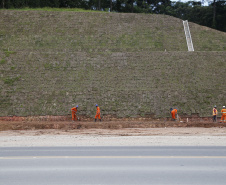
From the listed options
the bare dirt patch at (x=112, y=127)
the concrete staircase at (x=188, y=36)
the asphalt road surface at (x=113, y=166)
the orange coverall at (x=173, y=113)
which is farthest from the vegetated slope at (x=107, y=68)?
the asphalt road surface at (x=113, y=166)

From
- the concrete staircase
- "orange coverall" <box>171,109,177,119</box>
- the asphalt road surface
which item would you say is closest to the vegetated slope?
the concrete staircase

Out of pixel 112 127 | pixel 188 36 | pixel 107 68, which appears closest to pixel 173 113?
pixel 112 127

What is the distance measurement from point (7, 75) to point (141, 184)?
72.3ft

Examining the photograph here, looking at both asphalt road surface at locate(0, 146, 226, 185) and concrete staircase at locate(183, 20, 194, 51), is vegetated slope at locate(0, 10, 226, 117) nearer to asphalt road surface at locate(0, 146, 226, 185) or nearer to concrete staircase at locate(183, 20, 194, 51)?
concrete staircase at locate(183, 20, 194, 51)

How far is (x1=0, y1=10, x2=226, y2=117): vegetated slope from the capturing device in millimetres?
23812

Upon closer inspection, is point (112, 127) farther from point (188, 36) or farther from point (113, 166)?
point (188, 36)

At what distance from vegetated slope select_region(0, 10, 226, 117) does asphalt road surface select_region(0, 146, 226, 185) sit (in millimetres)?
12565

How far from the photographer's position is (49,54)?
2900 cm

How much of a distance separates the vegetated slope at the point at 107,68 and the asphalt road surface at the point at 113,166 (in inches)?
495

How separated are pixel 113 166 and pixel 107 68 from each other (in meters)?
19.4

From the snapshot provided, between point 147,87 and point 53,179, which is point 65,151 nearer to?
point 53,179

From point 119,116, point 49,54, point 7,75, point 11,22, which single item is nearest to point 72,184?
point 119,116

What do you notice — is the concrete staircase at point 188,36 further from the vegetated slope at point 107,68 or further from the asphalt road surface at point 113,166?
the asphalt road surface at point 113,166

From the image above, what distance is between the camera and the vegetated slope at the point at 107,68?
23.8m
